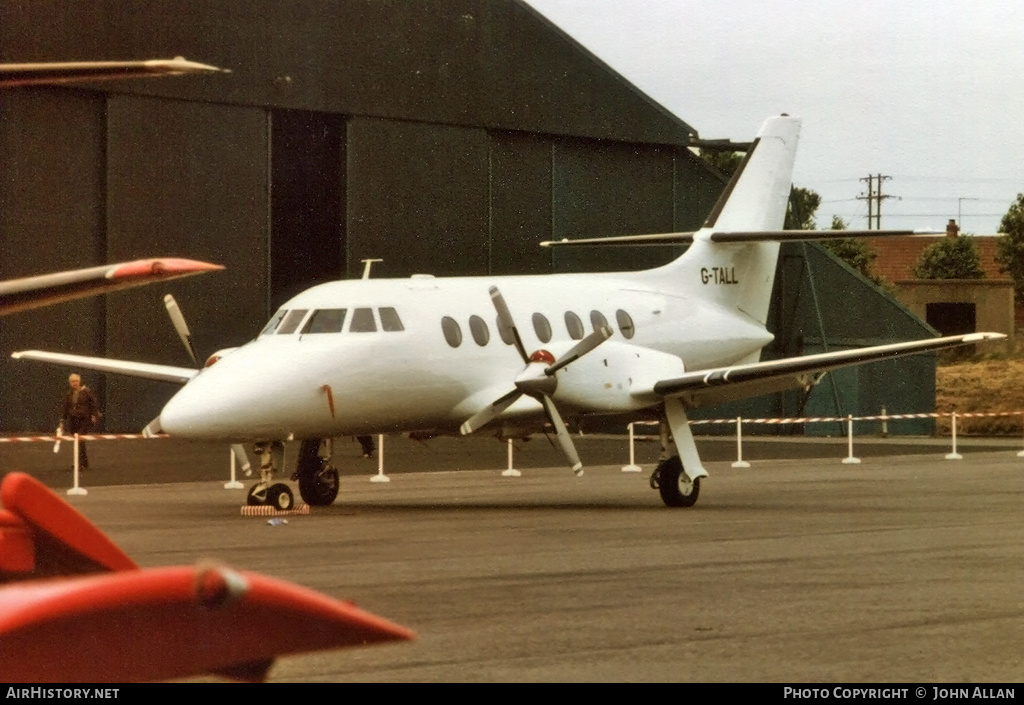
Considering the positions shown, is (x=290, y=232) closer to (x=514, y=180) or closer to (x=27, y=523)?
(x=514, y=180)

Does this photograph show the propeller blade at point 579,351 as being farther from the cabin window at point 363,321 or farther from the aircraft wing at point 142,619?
the aircraft wing at point 142,619

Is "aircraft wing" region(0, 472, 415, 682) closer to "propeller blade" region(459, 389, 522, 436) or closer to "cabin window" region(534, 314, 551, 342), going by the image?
"propeller blade" region(459, 389, 522, 436)

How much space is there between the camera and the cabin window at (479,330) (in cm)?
2011

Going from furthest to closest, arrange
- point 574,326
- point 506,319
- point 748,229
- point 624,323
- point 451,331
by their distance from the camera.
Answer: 1. point 748,229
2. point 624,323
3. point 574,326
4. point 451,331
5. point 506,319

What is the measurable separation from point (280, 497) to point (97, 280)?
1539cm

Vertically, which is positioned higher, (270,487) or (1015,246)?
(1015,246)

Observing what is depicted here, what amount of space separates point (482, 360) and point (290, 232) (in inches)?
789

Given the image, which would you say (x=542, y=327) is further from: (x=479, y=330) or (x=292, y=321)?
(x=292, y=321)

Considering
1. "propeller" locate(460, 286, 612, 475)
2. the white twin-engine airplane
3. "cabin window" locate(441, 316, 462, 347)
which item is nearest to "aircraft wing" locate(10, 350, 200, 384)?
the white twin-engine airplane

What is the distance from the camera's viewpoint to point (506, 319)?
19.5 m

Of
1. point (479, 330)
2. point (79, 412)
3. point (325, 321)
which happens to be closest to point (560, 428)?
point (479, 330)

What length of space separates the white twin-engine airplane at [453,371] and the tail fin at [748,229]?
142cm

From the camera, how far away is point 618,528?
1662cm
